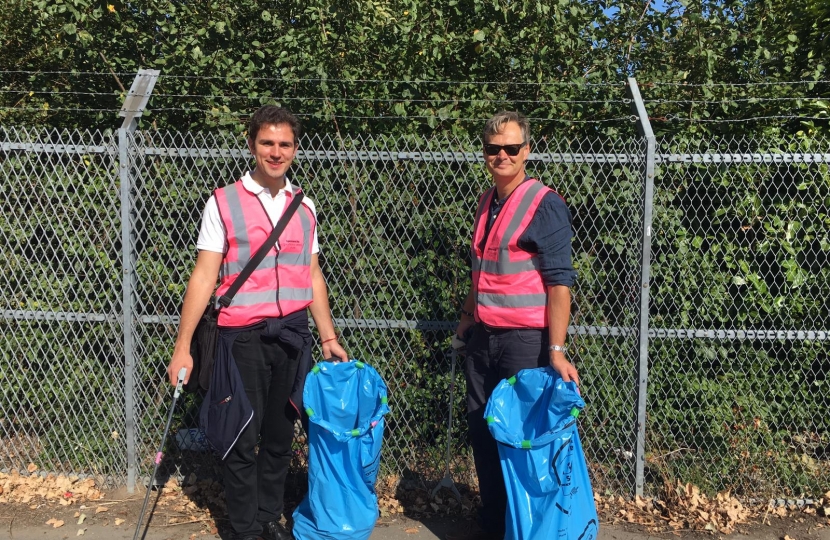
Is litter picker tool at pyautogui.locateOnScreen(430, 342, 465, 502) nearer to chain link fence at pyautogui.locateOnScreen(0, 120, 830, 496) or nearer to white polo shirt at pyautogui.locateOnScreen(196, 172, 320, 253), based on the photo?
chain link fence at pyautogui.locateOnScreen(0, 120, 830, 496)

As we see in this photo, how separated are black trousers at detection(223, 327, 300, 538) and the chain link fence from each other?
2.51ft

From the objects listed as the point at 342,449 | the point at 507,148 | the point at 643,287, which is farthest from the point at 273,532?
the point at 643,287

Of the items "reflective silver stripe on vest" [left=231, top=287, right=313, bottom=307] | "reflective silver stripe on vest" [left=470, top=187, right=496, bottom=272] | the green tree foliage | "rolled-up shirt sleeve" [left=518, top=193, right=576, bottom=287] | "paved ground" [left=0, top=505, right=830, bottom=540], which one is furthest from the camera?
the green tree foliage

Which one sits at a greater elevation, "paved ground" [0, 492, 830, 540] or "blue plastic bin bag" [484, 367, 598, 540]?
"blue plastic bin bag" [484, 367, 598, 540]

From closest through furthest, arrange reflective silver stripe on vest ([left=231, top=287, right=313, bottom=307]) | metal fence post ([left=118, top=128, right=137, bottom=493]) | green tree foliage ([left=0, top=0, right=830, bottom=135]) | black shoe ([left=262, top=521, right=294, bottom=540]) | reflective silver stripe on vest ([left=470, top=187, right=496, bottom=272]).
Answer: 1. reflective silver stripe on vest ([left=231, top=287, right=313, bottom=307])
2. reflective silver stripe on vest ([left=470, top=187, right=496, bottom=272])
3. black shoe ([left=262, top=521, right=294, bottom=540])
4. metal fence post ([left=118, top=128, right=137, bottom=493])
5. green tree foliage ([left=0, top=0, right=830, bottom=135])

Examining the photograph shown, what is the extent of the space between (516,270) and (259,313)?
1.12m

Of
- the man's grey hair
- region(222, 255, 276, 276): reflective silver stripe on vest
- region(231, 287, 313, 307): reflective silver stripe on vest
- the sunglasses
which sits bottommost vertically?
region(231, 287, 313, 307): reflective silver stripe on vest

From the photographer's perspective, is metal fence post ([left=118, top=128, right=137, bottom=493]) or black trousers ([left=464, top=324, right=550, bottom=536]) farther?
metal fence post ([left=118, top=128, right=137, bottom=493])

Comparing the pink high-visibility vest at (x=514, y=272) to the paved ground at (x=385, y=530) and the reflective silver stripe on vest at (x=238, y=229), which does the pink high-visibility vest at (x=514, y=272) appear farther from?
the paved ground at (x=385, y=530)

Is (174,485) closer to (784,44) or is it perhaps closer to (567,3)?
(567,3)

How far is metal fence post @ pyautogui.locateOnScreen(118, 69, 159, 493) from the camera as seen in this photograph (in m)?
3.89

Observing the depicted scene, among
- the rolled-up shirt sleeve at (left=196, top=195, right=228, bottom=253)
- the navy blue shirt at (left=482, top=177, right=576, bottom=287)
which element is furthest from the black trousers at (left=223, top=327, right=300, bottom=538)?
the navy blue shirt at (left=482, top=177, right=576, bottom=287)

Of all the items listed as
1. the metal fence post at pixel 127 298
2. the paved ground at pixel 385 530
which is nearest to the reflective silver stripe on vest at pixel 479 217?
the paved ground at pixel 385 530

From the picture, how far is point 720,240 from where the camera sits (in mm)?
4051
